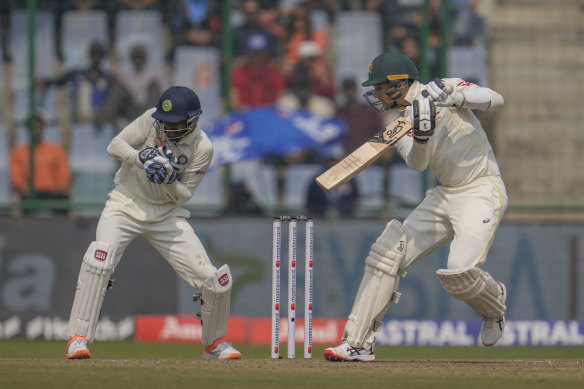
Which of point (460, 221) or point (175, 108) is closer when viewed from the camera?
point (460, 221)

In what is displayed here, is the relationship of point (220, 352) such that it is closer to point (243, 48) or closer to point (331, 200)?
point (331, 200)

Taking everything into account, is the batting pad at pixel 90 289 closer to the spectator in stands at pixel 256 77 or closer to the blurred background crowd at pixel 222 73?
the blurred background crowd at pixel 222 73

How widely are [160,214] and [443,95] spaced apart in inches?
82.4

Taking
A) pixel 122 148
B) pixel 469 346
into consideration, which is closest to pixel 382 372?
pixel 122 148

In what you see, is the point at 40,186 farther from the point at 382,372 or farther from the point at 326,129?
the point at 382,372

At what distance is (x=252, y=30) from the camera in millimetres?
11820

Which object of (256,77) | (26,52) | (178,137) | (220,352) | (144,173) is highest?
(26,52)

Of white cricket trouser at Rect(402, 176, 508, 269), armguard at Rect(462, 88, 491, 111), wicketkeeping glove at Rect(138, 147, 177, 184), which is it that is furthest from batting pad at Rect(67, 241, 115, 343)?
armguard at Rect(462, 88, 491, 111)

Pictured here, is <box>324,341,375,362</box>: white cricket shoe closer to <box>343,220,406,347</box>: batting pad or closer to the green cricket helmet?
<box>343,220,406,347</box>: batting pad

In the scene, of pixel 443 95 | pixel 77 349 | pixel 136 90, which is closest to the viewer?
pixel 443 95

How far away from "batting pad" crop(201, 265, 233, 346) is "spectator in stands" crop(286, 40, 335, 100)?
14.8 ft

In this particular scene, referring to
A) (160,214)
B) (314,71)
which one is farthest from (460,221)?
(314,71)

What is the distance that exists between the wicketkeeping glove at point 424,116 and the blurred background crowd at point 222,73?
4.71 meters

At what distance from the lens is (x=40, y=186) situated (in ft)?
37.9
